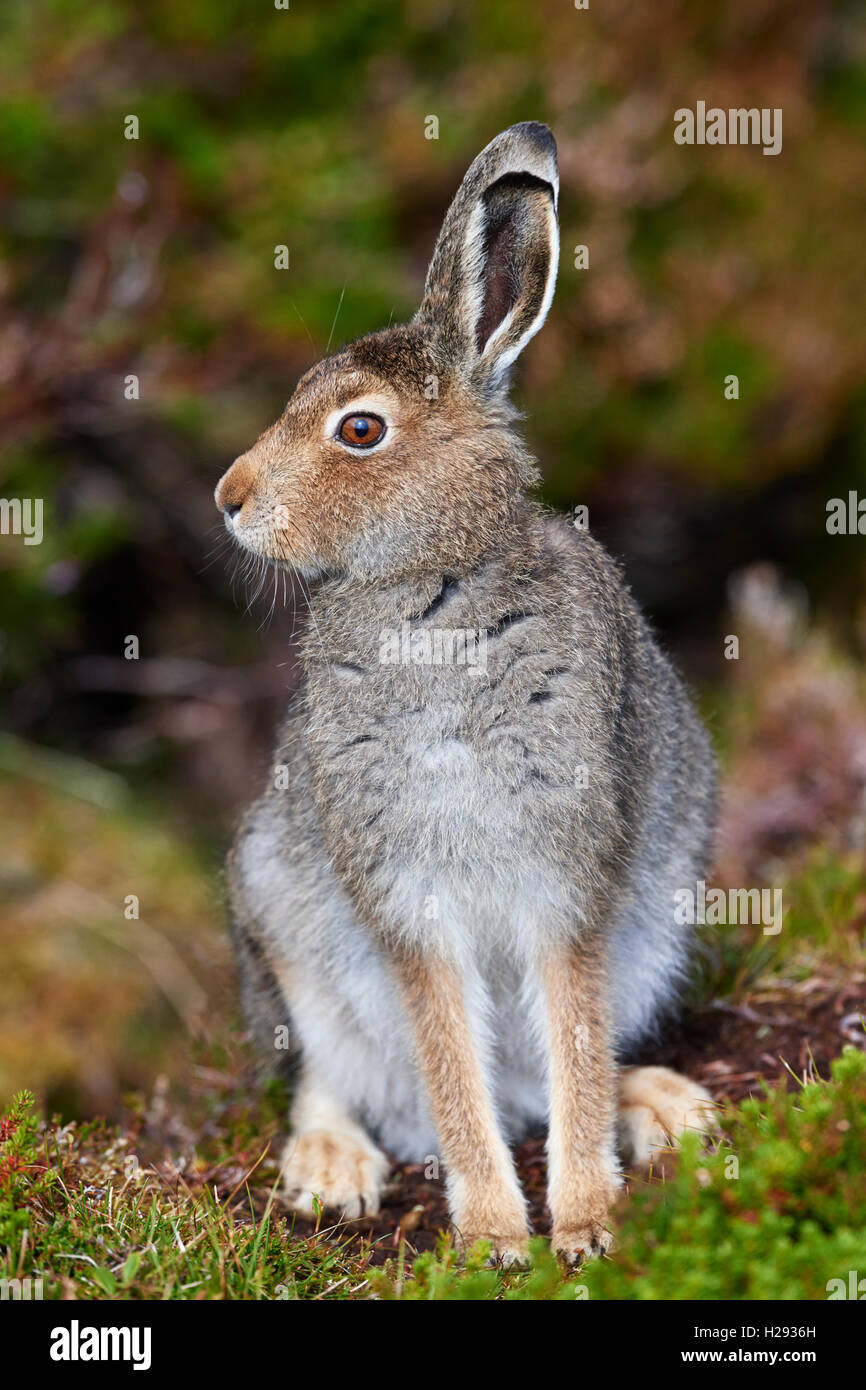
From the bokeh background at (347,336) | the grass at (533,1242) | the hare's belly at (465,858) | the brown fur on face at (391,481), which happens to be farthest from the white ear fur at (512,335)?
the bokeh background at (347,336)

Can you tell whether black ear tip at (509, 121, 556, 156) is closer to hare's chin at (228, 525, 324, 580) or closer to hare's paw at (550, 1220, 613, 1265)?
hare's chin at (228, 525, 324, 580)

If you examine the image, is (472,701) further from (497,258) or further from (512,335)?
A: (497,258)

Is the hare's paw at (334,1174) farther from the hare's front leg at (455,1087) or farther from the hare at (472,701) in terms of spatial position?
the hare's front leg at (455,1087)

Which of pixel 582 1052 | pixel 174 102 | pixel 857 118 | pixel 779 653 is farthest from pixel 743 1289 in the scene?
pixel 857 118

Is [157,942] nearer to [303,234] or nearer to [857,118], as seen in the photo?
[303,234]

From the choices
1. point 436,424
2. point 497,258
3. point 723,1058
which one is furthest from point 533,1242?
point 497,258

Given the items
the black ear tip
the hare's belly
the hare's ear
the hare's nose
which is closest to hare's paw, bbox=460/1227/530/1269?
the hare's belly
